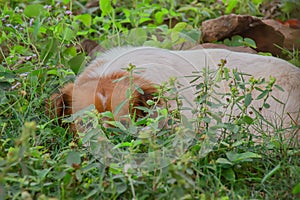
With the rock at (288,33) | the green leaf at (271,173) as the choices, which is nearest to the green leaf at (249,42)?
the rock at (288,33)

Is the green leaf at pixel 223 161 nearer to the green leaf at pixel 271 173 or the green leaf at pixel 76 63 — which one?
the green leaf at pixel 271 173

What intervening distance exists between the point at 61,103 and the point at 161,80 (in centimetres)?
68

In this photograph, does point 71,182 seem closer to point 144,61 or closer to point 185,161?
point 185,161

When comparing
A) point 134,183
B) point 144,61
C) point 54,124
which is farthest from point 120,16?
point 134,183

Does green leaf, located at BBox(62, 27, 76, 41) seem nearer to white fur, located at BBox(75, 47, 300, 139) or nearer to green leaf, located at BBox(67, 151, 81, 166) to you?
white fur, located at BBox(75, 47, 300, 139)

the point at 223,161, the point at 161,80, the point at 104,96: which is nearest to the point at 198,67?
the point at 161,80

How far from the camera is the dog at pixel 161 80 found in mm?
3678

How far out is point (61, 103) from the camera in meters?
3.91

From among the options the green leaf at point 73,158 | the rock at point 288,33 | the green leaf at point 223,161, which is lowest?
the rock at point 288,33

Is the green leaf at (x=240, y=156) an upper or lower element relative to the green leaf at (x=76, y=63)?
lower

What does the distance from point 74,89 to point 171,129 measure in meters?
0.93

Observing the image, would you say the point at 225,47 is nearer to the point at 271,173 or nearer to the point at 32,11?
the point at 32,11

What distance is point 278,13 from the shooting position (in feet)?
21.3

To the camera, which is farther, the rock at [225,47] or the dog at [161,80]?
the rock at [225,47]
